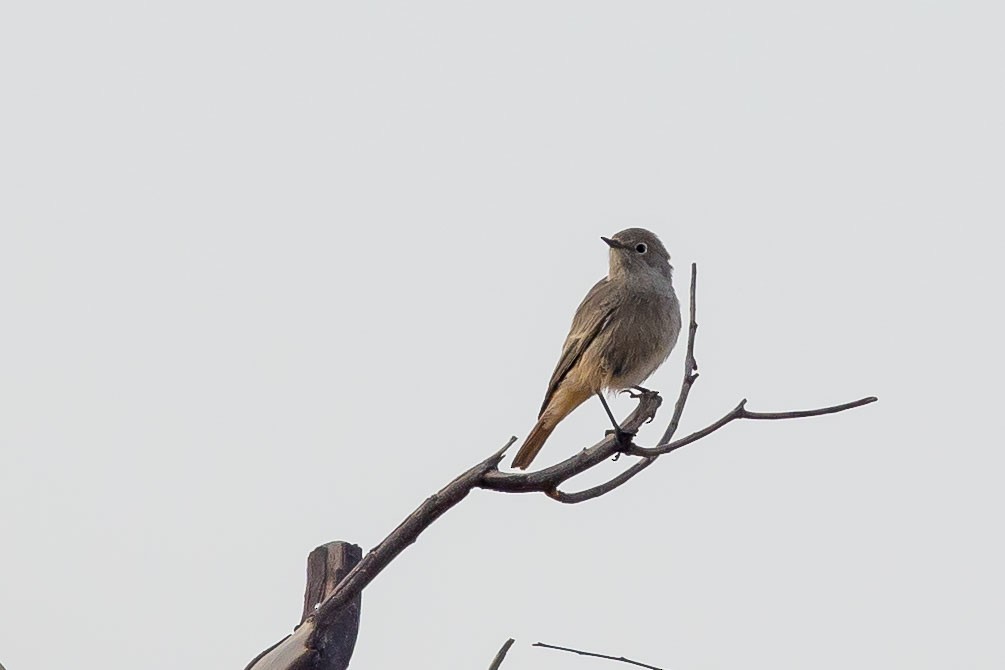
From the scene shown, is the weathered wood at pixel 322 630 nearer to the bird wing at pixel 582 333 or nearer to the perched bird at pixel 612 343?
the perched bird at pixel 612 343

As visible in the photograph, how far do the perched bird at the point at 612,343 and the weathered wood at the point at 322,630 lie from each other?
2.87 m

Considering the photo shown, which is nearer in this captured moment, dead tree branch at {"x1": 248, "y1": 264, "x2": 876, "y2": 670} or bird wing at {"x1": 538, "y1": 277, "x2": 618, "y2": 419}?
dead tree branch at {"x1": 248, "y1": 264, "x2": 876, "y2": 670}

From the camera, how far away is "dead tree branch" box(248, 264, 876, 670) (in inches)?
213

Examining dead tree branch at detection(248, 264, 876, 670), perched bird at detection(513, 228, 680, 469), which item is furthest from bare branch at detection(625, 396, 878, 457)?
perched bird at detection(513, 228, 680, 469)

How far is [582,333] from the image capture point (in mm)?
8727

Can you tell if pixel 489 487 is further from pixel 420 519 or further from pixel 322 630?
pixel 322 630

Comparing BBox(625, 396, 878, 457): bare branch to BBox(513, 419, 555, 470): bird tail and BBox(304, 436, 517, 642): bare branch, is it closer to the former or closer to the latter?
BBox(304, 436, 517, 642): bare branch

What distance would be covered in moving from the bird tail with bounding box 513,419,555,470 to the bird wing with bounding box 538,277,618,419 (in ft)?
0.43

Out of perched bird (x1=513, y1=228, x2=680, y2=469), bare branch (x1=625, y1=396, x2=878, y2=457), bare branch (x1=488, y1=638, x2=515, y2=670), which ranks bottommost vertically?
bare branch (x1=488, y1=638, x2=515, y2=670)

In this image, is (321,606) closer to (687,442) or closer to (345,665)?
(345,665)

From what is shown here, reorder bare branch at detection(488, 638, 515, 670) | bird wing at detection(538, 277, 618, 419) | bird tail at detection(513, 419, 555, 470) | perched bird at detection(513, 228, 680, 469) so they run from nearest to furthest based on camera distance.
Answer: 1. bare branch at detection(488, 638, 515, 670)
2. perched bird at detection(513, 228, 680, 469)
3. bird wing at detection(538, 277, 618, 419)
4. bird tail at detection(513, 419, 555, 470)

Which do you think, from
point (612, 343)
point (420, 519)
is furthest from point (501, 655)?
point (612, 343)

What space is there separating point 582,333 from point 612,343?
10.9 inches

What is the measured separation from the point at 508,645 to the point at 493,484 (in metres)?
0.95
